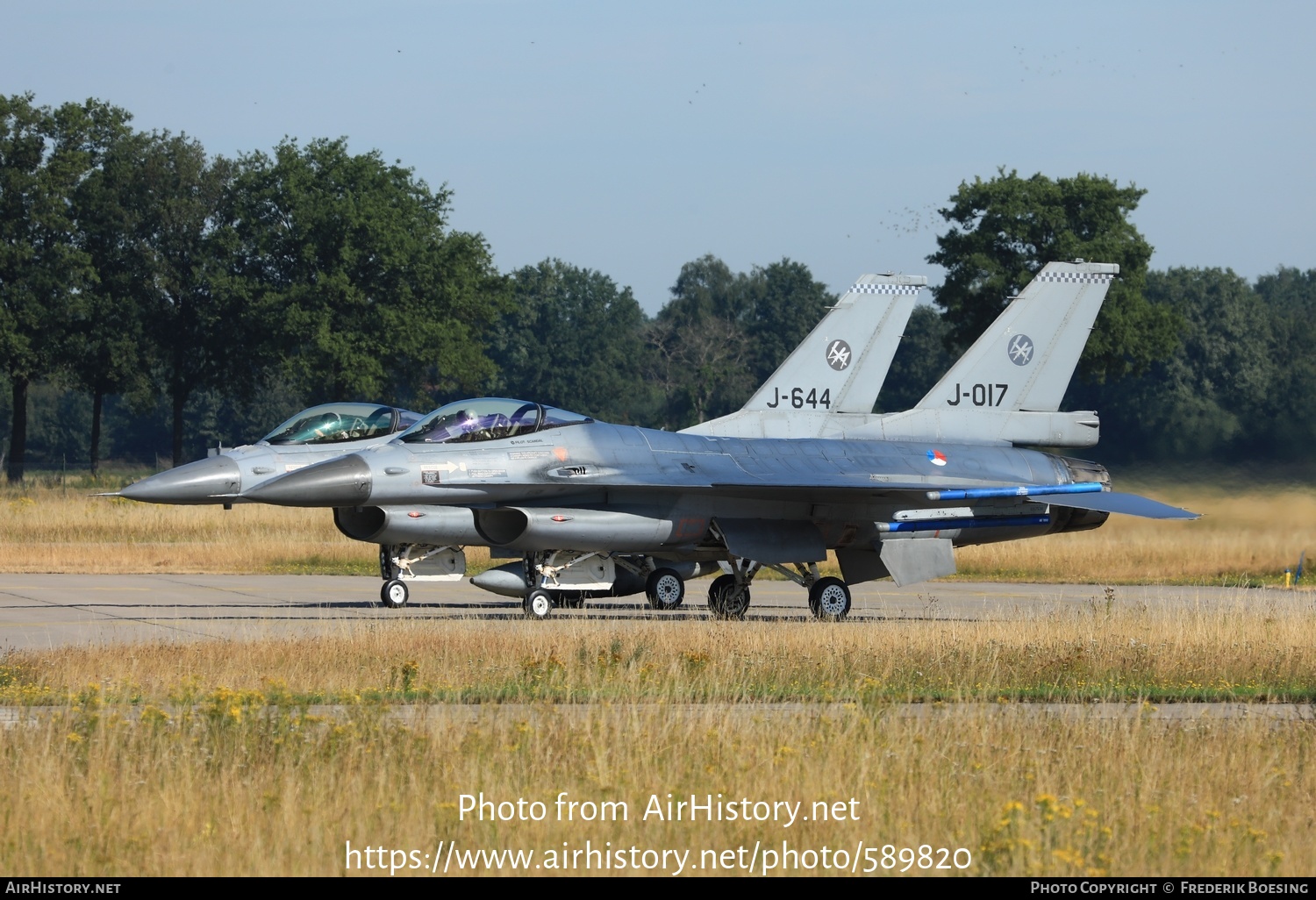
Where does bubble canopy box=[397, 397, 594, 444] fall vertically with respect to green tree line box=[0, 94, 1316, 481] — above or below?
below

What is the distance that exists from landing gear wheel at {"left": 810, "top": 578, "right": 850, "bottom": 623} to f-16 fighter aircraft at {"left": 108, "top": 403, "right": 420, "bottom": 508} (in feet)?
20.6

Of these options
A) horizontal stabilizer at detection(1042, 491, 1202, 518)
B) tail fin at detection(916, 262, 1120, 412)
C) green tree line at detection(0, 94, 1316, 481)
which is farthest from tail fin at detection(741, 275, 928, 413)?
green tree line at detection(0, 94, 1316, 481)

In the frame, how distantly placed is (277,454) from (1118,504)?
35.8 ft

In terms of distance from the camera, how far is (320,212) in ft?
173

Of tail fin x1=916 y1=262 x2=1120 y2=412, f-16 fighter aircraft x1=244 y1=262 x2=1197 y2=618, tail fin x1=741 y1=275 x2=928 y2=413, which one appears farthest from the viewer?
tail fin x1=741 y1=275 x2=928 y2=413

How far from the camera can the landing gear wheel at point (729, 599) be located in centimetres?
1898

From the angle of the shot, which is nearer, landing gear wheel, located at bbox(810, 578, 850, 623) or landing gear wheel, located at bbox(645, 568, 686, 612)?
landing gear wheel, located at bbox(810, 578, 850, 623)

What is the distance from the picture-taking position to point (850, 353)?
23.3 meters

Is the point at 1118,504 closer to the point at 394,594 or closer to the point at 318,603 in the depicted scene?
the point at 394,594

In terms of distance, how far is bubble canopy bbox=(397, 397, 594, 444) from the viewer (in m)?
17.7

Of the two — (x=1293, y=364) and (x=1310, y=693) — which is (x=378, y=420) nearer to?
(x=1310, y=693)

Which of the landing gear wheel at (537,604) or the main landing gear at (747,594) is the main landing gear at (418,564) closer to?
the landing gear wheel at (537,604)

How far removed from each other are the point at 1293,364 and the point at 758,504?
1797cm

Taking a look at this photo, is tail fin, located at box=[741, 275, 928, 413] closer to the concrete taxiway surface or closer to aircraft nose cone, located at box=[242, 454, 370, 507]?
the concrete taxiway surface
